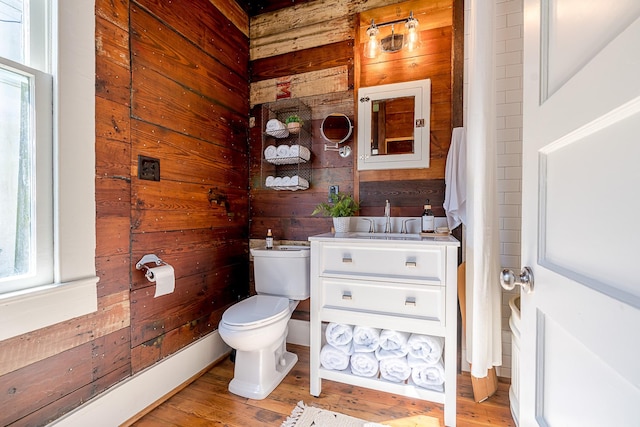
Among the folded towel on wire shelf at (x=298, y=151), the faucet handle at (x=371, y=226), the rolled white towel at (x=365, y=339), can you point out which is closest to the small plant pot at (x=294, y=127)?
the folded towel on wire shelf at (x=298, y=151)

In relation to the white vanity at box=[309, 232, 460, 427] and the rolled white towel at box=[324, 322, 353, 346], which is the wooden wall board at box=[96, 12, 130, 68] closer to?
the white vanity at box=[309, 232, 460, 427]

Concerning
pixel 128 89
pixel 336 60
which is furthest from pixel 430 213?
pixel 128 89

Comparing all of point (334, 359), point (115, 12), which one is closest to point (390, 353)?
point (334, 359)

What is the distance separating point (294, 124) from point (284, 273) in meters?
1.08

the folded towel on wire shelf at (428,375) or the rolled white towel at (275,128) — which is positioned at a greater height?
the rolled white towel at (275,128)

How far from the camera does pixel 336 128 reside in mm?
2043

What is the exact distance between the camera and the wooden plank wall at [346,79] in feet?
5.95

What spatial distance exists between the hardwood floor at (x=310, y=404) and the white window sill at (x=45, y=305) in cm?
68

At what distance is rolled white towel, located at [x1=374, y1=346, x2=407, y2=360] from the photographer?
1.44 m

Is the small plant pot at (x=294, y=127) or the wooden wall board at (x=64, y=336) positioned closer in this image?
the wooden wall board at (x=64, y=336)

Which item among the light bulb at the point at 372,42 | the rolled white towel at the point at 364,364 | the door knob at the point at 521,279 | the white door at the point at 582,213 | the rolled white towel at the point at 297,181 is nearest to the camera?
the white door at the point at 582,213

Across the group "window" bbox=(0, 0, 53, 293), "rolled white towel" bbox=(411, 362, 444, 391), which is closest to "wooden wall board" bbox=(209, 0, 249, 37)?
"window" bbox=(0, 0, 53, 293)

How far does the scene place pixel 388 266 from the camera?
1.42 meters

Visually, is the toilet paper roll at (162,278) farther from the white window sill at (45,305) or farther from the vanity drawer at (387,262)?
the vanity drawer at (387,262)
